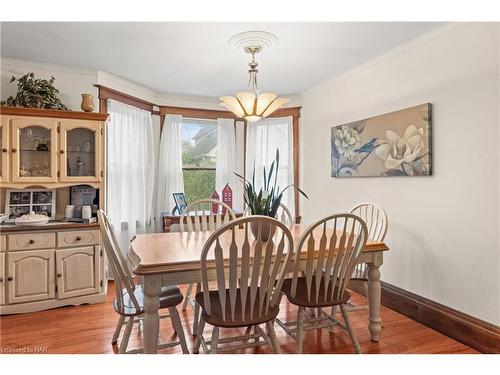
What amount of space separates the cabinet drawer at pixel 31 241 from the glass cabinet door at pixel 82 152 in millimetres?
583

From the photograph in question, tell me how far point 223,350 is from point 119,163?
2.70m

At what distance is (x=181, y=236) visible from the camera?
2646 millimetres

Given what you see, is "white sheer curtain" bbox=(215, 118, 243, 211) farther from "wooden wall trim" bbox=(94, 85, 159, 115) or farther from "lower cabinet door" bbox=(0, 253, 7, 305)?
"lower cabinet door" bbox=(0, 253, 7, 305)

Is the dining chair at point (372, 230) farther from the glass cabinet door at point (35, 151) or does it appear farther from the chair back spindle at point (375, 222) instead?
the glass cabinet door at point (35, 151)

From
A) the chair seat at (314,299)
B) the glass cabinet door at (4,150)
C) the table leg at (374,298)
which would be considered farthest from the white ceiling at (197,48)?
the chair seat at (314,299)

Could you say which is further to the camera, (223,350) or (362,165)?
(362,165)

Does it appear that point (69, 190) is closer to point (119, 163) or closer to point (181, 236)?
point (119, 163)

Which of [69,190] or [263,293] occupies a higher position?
[69,190]

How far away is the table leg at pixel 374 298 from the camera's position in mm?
2340

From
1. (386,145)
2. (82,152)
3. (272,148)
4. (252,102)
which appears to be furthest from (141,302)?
(272,148)

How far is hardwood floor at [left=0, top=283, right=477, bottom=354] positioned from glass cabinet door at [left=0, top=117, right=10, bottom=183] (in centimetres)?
127
